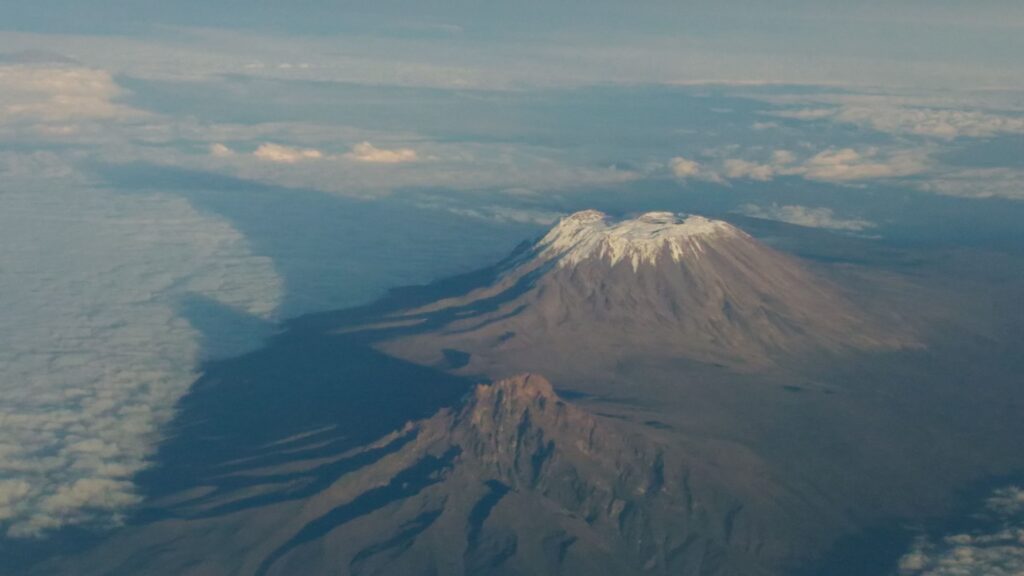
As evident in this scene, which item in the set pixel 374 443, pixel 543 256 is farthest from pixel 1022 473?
pixel 543 256

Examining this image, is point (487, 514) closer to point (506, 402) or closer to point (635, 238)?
point (506, 402)

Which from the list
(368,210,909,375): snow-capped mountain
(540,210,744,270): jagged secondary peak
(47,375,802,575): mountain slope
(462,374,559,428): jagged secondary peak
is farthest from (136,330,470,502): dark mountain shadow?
(540,210,744,270): jagged secondary peak

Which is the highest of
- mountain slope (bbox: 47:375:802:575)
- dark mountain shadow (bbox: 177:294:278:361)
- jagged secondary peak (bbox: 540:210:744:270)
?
jagged secondary peak (bbox: 540:210:744:270)

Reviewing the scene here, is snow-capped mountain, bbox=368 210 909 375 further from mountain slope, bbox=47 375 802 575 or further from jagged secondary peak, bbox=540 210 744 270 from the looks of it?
mountain slope, bbox=47 375 802 575

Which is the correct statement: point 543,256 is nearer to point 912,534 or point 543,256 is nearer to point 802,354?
point 802,354

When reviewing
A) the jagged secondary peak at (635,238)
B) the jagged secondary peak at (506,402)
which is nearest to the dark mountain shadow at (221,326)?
the jagged secondary peak at (635,238)
